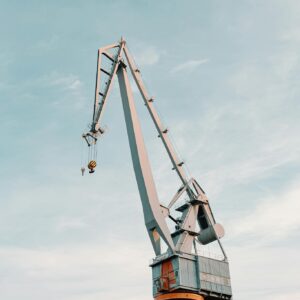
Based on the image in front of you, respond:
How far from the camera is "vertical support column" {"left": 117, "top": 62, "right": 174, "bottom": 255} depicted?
43969 millimetres

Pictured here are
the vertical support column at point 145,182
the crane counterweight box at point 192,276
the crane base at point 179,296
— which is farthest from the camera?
the vertical support column at point 145,182

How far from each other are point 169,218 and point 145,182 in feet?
18.7

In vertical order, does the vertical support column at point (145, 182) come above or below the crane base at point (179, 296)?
above

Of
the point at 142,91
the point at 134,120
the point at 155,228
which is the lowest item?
the point at 155,228

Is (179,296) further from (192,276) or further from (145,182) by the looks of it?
(145,182)

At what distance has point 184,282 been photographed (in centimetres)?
4328

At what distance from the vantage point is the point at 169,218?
48062mm

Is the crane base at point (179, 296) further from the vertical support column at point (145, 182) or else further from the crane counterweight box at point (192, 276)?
the vertical support column at point (145, 182)

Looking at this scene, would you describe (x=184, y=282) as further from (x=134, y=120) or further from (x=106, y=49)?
(x=106, y=49)

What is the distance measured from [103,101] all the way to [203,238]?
1740cm

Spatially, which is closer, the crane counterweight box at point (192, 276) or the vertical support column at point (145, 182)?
the crane counterweight box at point (192, 276)

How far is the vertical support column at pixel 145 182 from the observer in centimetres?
4397

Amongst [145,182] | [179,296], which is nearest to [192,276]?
[179,296]

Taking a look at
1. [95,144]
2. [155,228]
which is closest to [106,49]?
[95,144]
